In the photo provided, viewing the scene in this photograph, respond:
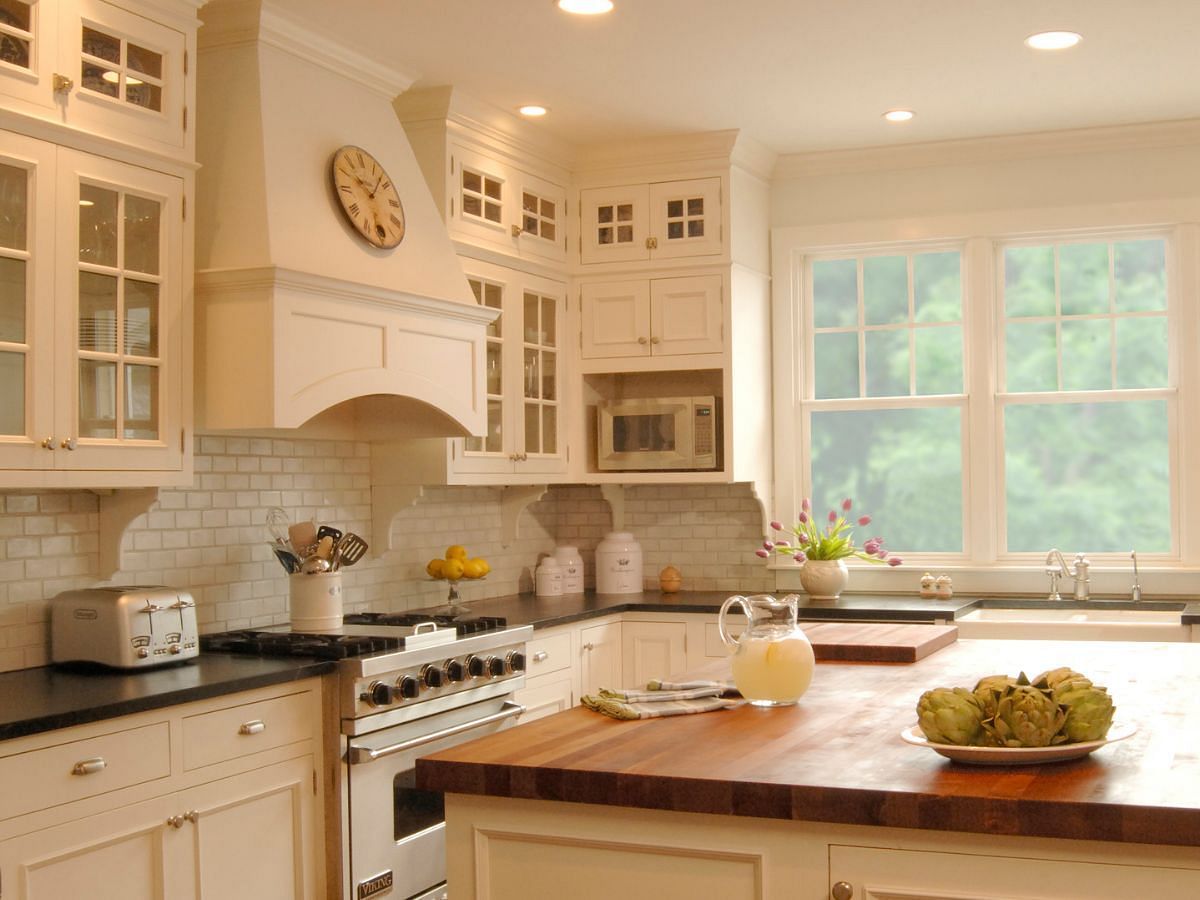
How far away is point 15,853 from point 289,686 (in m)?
0.91

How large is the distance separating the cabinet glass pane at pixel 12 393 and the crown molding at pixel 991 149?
12.4ft

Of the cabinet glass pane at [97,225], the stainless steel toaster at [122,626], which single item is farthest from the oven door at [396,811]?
A: the cabinet glass pane at [97,225]

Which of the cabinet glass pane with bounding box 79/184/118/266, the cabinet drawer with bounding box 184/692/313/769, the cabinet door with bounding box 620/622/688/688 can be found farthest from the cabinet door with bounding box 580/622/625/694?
the cabinet glass pane with bounding box 79/184/118/266

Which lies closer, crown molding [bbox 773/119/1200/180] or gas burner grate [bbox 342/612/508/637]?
gas burner grate [bbox 342/612/508/637]

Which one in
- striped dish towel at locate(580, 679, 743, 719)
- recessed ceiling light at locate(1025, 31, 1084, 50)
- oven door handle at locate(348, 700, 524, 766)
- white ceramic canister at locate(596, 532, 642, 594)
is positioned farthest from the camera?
white ceramic canister at locate(596, 532, 642, 594)

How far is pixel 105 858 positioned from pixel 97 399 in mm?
1122

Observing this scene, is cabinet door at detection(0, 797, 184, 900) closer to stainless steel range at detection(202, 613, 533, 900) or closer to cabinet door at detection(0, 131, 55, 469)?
stainless steel range at detection(202, 613, 533, 900)

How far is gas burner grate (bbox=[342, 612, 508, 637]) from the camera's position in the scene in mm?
4281

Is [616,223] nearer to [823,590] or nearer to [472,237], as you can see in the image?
[472,237]

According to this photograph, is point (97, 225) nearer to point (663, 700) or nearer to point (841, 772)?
point (663, 700)

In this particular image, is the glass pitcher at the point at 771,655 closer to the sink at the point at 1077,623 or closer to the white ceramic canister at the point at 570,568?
the sink at the point at 1077,623

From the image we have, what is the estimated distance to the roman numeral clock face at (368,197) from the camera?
4121mm

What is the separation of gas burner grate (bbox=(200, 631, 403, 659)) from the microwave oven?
201cm

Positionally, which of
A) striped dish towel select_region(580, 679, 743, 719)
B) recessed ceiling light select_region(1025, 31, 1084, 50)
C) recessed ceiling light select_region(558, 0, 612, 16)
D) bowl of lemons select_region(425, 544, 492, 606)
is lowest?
striped dish towel select_region(580, 679, 743, 719)
